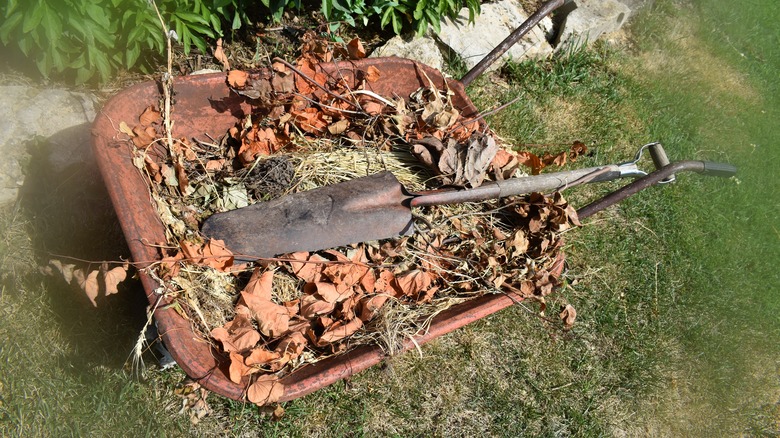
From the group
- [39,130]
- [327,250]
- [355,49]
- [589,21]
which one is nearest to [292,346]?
[327,250]

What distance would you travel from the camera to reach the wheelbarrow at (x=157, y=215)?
5.99 feet

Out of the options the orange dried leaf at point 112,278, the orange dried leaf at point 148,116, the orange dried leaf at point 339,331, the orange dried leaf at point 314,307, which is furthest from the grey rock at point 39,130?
the orange dried leaf at point 339,331

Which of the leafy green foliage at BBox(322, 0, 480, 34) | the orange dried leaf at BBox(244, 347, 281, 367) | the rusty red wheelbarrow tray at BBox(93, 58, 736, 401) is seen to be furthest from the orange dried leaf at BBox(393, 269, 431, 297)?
the leafy green foliage at BBox(322, 0, 480, 34)

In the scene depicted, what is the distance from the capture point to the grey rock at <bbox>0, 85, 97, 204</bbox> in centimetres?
250

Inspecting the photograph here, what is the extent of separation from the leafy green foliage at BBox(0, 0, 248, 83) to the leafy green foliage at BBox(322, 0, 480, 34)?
66cm

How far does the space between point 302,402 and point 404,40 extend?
2.19 meters

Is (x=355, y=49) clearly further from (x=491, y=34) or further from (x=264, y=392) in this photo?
(x=264, y=392)

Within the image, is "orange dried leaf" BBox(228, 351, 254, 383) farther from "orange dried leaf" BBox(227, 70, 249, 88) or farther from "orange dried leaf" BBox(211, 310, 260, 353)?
"orange dried leaf" BBox(227, 70, 249, 88)

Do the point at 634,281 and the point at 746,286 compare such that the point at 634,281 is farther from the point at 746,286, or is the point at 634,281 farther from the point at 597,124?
the point at 597,124

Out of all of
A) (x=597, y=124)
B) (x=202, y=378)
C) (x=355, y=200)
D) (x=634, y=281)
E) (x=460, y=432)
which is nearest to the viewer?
(x=202, y=378)

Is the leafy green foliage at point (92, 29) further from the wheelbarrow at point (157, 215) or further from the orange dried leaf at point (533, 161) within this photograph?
the orange dried leaf at point (533, 161)

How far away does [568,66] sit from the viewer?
12.8ft

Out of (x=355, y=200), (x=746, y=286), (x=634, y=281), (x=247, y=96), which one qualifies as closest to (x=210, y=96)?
(x=247, y=96)

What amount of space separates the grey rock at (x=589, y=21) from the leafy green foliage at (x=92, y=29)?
226cm
